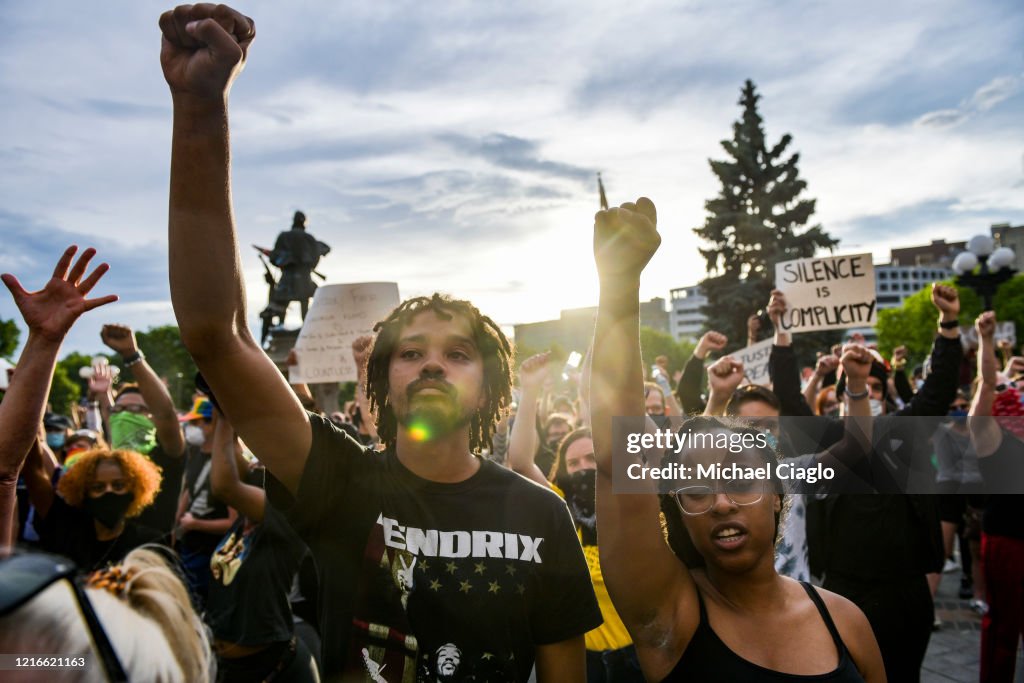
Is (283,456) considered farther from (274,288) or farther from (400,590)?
(274,288)

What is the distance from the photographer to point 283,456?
1.66 meters

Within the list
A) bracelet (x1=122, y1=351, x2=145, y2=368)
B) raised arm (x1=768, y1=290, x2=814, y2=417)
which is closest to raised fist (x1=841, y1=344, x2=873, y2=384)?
raised arm (x1=768, y1=290, x2=814, y2=417)

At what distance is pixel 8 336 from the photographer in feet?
179

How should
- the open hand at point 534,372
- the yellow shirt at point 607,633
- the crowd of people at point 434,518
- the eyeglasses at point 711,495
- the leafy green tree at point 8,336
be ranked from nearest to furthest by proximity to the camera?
1. the crowd of people at point 434,518
2. the eyeglasses at point 711,495
3. the yellow shirt at point 607,633
4. the open hand at point 534,372
5. the leafy green tree at point 8,336

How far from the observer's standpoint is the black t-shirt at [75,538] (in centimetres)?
349

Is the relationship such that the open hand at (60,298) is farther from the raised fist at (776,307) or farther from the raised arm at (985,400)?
the raised fist at (776,307)

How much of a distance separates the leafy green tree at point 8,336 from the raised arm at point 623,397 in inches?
2509

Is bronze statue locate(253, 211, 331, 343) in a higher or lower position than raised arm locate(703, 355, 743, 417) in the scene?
higher

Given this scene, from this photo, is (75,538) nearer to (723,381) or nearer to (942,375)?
(723,381)

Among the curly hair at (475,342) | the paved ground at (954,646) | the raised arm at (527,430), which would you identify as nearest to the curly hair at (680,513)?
the curly hair at (475,342)

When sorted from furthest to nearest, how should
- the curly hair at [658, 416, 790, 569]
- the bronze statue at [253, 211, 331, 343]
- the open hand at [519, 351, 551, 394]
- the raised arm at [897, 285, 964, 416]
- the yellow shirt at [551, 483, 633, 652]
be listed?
the bronze statue at [253, 211, 331, 343], the raised arm at [897, 285, 964, 416], the open hand at [519, 351, 551, 394], the yellow shirt at [551, 483, 633, 652], the curly hair at [658, 416, 790, 569]

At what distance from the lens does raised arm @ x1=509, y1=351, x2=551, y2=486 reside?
3.08 metres

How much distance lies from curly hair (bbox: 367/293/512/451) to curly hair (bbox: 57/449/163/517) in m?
2.39

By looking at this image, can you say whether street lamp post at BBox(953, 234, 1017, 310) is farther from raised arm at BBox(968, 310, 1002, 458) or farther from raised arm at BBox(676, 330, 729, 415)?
raised arm at BBox(676, 330, 729, 415)
